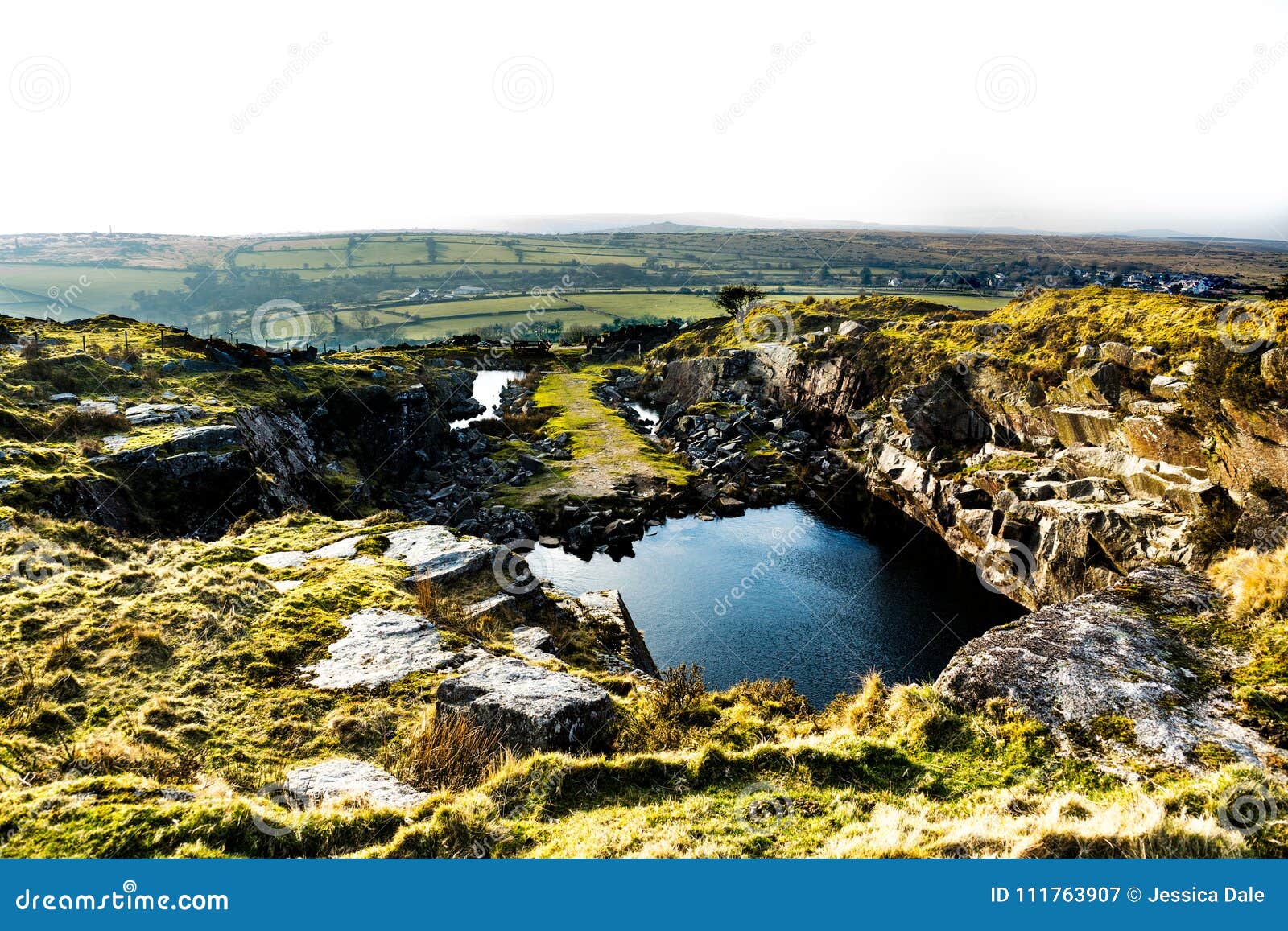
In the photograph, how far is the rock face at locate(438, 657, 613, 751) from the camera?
13.0m

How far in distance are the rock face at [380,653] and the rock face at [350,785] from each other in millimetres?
3253

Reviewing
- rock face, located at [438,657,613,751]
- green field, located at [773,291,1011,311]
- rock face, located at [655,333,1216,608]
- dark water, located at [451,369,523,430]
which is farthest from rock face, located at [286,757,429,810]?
green field, located at [773,291,1011,311]

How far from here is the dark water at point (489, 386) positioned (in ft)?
281

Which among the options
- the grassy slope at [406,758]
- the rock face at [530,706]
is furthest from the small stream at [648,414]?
the rock face at [530,706]

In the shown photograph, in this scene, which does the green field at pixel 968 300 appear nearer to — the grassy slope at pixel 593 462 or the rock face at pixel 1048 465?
the rock face at pixel 1048 465

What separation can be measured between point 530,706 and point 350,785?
12.3 ft

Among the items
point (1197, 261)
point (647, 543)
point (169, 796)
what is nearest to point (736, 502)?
point (647, 543)

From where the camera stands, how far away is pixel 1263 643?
1520 centimetres

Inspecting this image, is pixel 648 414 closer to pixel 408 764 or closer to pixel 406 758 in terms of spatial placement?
pixel 406 758

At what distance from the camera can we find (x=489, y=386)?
110 metres

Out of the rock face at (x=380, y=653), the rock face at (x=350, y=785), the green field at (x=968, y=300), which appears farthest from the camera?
the green field at (x=968, y=300)

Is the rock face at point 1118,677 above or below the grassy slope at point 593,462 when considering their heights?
above

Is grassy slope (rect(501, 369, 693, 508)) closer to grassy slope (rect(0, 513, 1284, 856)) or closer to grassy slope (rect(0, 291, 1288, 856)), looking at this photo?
grassy slope (rect(0, 291, 1288, 856))

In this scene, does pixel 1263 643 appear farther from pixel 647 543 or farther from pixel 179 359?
pixel 179 359
